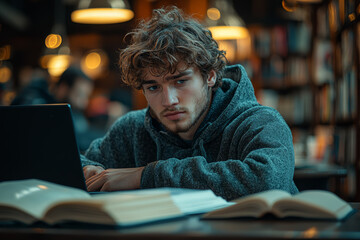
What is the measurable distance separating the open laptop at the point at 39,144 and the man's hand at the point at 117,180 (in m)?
0.19

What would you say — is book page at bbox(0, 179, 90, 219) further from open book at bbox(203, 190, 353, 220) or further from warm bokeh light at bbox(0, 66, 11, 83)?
warm bokeh light at bbox(0, 66, 11, 83)

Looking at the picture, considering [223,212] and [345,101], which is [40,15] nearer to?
[345,101]

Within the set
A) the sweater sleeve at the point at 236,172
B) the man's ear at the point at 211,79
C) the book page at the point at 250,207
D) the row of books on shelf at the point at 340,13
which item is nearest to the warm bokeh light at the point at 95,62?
the row of books on shelf at the point at 340,13

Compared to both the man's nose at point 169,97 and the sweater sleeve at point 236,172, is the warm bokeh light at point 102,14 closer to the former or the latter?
the man's nose at point 169,97

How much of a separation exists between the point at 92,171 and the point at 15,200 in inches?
29.8

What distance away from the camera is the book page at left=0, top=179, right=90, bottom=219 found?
100 centimetres

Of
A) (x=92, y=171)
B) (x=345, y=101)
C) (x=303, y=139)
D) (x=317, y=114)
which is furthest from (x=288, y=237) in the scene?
(x=303, y=139)

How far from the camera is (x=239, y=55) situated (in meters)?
7.54

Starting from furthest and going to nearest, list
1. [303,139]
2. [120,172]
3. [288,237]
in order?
[303,139], [120,172], [288,237]

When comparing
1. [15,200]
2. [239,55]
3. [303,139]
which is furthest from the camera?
[239,55]

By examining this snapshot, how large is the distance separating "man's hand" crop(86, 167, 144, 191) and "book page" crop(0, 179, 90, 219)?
15.8 inches

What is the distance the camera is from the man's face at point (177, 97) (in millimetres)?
1803

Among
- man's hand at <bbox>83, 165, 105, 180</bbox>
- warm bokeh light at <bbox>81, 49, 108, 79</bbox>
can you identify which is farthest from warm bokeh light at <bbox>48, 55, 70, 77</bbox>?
man's hand at <bbox>83, 165, 105, 180</bbox>

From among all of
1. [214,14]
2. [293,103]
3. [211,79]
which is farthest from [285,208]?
[293,103]
